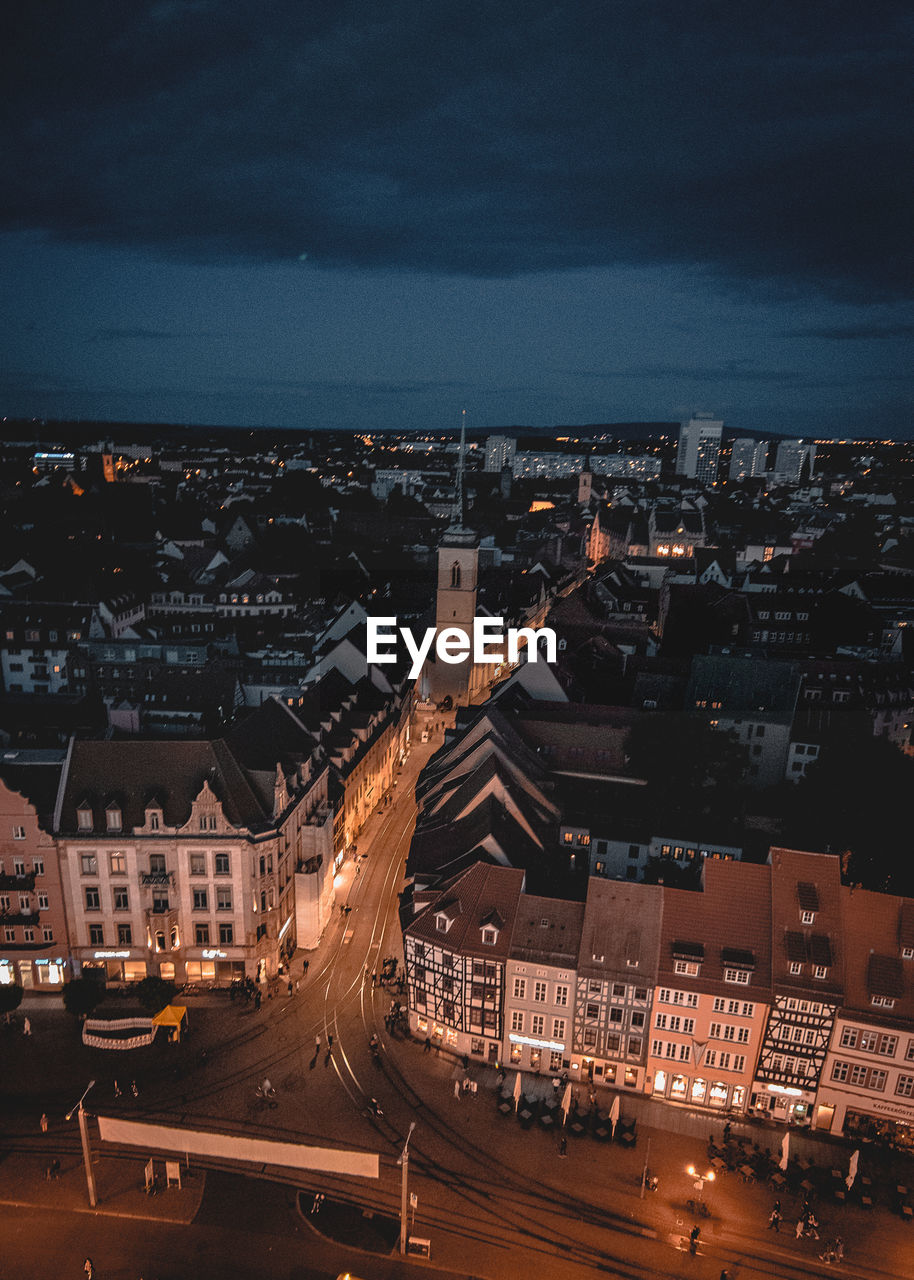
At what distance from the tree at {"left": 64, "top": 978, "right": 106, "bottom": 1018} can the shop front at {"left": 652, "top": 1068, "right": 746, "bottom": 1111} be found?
31.6 meters

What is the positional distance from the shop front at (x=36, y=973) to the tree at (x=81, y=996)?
3320mm

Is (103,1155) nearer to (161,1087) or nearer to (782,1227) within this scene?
(161,1087)

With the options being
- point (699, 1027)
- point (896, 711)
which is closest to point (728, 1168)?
point (699, 1027)

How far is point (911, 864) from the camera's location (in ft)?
170

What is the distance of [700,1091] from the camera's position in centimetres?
4281

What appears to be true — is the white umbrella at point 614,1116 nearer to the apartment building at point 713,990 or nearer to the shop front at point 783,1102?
the apartment building at point 713,990

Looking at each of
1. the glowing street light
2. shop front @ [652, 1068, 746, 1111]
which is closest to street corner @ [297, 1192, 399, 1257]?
the glowing street light

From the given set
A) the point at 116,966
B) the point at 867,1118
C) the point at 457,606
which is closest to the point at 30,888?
the point at 116,966

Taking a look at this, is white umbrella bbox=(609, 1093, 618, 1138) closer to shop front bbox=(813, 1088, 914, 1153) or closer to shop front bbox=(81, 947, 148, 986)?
shop front bbox=(813, 1088, 914, 1153)

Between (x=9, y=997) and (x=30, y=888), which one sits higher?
(x=30, y=888)

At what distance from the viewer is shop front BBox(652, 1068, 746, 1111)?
4244 centimetres

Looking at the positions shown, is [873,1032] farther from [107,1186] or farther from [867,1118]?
[107,1186]

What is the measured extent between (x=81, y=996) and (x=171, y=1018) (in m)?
5.27

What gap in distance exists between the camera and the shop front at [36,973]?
161 feet
